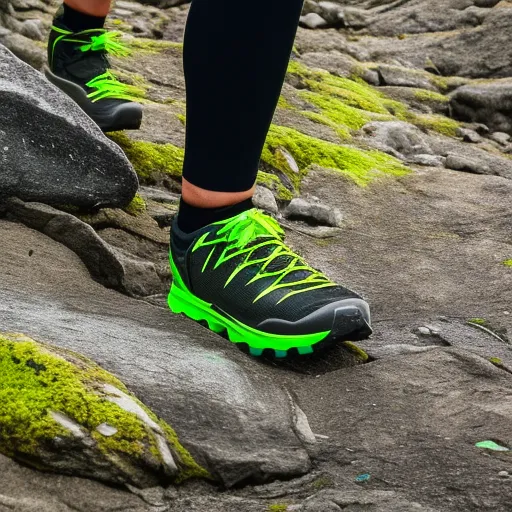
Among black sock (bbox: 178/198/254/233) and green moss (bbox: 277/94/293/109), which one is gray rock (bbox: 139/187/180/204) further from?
green moss (bbox: 277/94/293/109)

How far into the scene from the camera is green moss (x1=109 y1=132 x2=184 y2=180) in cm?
500

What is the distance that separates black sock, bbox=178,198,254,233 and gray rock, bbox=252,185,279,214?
187cm

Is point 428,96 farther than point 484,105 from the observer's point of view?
Yes

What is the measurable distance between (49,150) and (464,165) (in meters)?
4.39

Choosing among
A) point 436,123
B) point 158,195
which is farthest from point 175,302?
→ point 436,123

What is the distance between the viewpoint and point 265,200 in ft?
17.0

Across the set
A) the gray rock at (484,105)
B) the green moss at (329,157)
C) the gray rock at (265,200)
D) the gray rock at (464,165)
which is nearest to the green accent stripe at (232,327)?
the gray rock at (265,200)

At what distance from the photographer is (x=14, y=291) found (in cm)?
288

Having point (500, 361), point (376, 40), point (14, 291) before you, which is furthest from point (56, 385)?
point (376, 40)

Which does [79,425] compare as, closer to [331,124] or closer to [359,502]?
[359,502]

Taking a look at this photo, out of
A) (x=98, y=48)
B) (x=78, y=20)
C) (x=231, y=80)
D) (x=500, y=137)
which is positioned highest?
(x=231, y=80)

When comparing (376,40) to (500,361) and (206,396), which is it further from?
(206,396)

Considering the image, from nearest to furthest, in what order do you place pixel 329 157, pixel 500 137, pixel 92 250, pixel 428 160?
pixel 92 250, pixel 329 157, pixel 428 160, pixel 500 137

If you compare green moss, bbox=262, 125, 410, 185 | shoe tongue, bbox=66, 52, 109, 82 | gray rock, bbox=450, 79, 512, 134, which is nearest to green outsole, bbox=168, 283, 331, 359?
shoe tongue, bbox=66, 52, 109, 82
